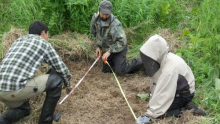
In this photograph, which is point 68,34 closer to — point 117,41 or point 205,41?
point 117,41

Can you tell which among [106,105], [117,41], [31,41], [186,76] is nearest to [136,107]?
[106,105]

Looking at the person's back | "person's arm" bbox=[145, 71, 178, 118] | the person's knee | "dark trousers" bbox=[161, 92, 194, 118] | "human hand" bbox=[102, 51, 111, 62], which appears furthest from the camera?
the person's knee

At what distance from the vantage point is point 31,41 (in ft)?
11.4

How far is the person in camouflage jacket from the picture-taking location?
5078mm

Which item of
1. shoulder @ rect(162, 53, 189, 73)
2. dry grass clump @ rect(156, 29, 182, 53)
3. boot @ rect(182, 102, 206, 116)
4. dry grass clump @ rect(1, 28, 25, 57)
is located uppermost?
shoulder @ rect(162, 53, 189, 73)

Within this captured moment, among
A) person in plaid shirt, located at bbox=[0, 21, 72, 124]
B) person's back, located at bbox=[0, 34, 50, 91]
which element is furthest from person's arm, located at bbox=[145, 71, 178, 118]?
person's back, located at bbox=[0, 34, 50, 91]

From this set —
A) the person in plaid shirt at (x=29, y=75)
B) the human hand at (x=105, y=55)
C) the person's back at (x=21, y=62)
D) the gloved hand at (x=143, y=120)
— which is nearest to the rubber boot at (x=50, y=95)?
the person in plaid shirt at (x=29, y=75)

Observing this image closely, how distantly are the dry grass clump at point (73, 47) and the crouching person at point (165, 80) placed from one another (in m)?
2.09

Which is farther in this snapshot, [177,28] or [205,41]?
[177,28]

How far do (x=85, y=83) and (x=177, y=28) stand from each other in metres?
2.40

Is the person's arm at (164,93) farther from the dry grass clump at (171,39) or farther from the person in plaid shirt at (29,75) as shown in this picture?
the dry grass clump at (171,39)

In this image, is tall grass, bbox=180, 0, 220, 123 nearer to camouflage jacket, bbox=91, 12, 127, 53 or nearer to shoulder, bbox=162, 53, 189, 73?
shoulder, bbox=162, 53, 189, 73

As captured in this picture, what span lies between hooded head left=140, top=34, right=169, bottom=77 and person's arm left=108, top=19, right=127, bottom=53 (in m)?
1.49

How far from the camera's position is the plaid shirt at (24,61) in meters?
3.35
